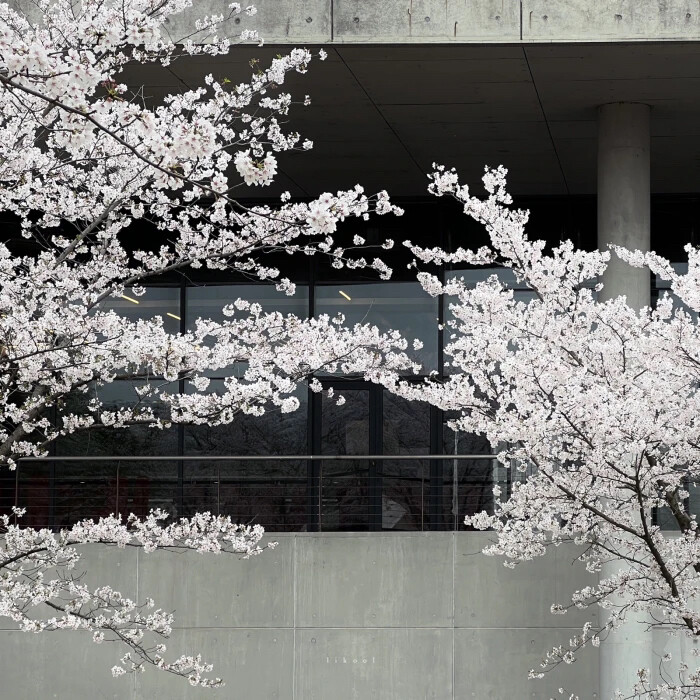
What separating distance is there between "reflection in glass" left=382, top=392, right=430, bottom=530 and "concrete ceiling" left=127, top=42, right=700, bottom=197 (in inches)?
122

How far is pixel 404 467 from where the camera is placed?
15.4 meters

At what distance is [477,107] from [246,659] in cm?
641

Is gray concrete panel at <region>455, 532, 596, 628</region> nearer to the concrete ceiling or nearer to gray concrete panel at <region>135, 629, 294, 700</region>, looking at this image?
gray concrete panel at <region>135, 629, 294, 700</region>

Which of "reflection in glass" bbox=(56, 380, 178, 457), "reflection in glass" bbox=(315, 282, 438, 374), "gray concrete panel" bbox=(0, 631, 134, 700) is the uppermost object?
"reflection in glass" bbox=(315, 282, 438, 374)

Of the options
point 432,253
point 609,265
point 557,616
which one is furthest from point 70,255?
point 557,616

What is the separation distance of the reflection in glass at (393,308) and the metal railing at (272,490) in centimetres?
174

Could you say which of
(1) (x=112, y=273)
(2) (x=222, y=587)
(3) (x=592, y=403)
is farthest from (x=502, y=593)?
(1) (x=112, y=273)

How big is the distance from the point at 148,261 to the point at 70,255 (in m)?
0.88

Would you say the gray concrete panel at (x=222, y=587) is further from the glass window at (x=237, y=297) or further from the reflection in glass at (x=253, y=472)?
the glass window at (x=237, y=297)

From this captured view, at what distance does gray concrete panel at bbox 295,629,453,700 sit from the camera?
12477 mm

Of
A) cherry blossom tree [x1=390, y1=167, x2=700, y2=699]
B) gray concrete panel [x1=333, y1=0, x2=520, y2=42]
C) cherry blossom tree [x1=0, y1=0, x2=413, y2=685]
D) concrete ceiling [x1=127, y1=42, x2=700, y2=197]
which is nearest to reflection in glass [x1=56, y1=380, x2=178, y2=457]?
concrete ceiling [x1=127, y1=42, x2=700, y2=197]

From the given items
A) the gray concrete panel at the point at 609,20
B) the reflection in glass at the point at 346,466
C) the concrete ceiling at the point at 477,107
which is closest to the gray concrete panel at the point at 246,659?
the reflection in glass at the point at 346,466

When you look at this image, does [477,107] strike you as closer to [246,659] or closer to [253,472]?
[253,472]

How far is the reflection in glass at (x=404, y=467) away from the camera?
49.8ft
